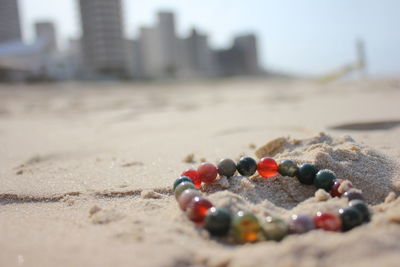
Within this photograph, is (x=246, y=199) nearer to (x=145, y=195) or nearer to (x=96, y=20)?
(x=145, y=195)

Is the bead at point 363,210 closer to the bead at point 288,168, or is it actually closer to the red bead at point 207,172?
the bead at point 288,168

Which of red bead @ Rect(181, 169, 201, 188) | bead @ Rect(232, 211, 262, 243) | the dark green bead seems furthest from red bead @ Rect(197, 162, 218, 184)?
bead @ Rect(232, 211, 262, 243)

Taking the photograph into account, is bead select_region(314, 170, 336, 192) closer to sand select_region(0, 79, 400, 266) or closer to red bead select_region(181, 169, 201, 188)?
sand select_region(0, 79, 400, 266)

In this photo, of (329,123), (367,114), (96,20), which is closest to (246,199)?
(329,123)

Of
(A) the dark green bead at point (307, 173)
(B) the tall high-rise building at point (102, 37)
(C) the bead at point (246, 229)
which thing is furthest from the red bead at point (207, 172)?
(B) the tall high-rise building at point (102, 37)

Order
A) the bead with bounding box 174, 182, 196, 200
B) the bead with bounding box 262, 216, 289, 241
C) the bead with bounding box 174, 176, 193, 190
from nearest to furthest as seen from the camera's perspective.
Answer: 1. the bead with bounding box 262, 216, 289, 241
2. the bead with bounding box 174, 182, 196, 200
3. the bead with bounding box 174, 176, 193, 190

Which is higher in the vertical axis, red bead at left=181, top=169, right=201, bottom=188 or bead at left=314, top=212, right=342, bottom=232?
red bead at left=181, top=169, right=201, bottom=188
